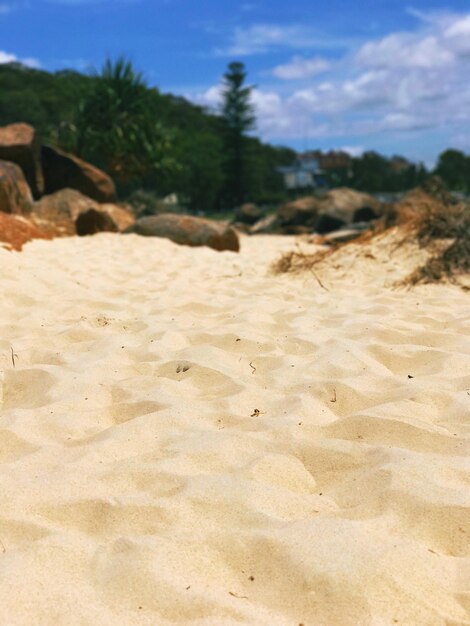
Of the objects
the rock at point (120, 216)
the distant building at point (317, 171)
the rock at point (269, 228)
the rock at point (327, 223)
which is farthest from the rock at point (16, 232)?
the distant building at point (317, 171)

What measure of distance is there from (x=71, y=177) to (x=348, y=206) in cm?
640

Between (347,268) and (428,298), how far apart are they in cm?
155

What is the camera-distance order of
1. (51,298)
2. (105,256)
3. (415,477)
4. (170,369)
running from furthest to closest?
(105,256) < (51,298) < (170,369) < (415,477)

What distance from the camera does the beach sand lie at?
61.6 inches

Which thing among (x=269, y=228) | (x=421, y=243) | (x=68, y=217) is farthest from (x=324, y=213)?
(x=421, y=243)

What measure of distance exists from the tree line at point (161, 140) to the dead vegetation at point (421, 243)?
3.49 m

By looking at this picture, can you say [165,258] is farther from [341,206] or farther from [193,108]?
[193,108]

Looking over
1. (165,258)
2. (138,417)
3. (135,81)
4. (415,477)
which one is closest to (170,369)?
(138,417)

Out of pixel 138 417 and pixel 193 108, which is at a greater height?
pixel 193 108

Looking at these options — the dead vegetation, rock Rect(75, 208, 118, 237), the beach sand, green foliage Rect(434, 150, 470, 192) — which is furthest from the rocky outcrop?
green foliage Rect(434, 150, 470, 192)

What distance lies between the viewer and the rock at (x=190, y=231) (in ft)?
30.1

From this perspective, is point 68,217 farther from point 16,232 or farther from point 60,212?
point 16,232

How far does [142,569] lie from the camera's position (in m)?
1.64

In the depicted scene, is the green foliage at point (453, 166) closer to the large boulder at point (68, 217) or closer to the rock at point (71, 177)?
the rock at point (71, 177)
